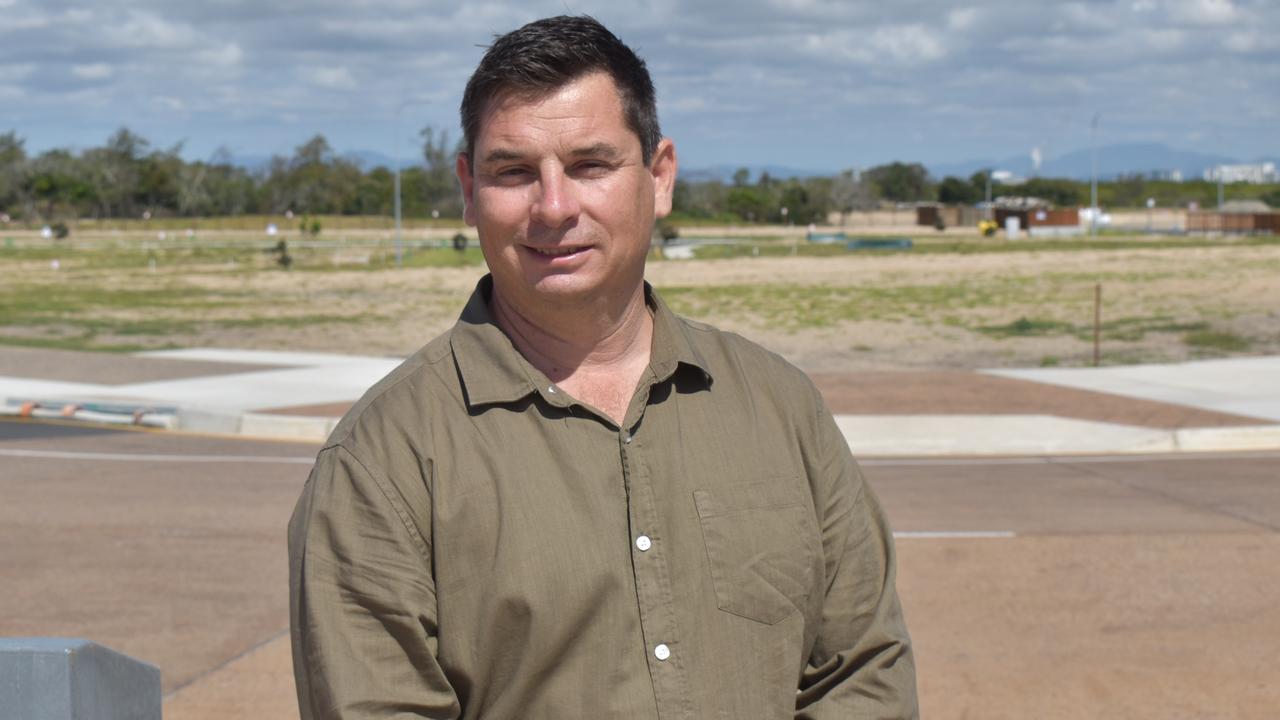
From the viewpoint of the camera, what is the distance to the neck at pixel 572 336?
8.19 ft

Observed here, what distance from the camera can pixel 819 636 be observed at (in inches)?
100

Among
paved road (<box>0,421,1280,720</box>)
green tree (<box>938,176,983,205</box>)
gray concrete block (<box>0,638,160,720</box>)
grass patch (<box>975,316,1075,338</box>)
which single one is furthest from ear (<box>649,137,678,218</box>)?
green tree (<box>938,176,983,205</box>)

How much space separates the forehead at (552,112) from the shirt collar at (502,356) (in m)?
0.25

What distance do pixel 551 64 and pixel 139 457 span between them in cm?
1107

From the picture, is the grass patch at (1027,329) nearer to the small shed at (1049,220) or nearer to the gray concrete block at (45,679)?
the gray concrete block at (45,679)

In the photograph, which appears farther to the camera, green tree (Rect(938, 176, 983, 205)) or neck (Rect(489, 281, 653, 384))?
green tree (Rect(938, 176, 983, 205))

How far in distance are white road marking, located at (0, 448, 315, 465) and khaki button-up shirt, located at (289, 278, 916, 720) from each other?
33.1 feet

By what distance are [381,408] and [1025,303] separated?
30.8 m

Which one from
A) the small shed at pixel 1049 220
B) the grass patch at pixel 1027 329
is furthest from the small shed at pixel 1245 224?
the grass patch at pixel 1027 329

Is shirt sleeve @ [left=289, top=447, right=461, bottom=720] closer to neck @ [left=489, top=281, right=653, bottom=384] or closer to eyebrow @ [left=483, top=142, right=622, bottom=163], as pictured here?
neck @ [left=489, top=281, right=653, bottom=384]

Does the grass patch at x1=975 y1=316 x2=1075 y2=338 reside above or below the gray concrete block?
below

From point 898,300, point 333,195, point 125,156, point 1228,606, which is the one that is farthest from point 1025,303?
point 125,156

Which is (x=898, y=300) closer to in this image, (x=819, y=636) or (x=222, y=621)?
(x=222, y=621)

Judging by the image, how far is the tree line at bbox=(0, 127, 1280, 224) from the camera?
112 metres
